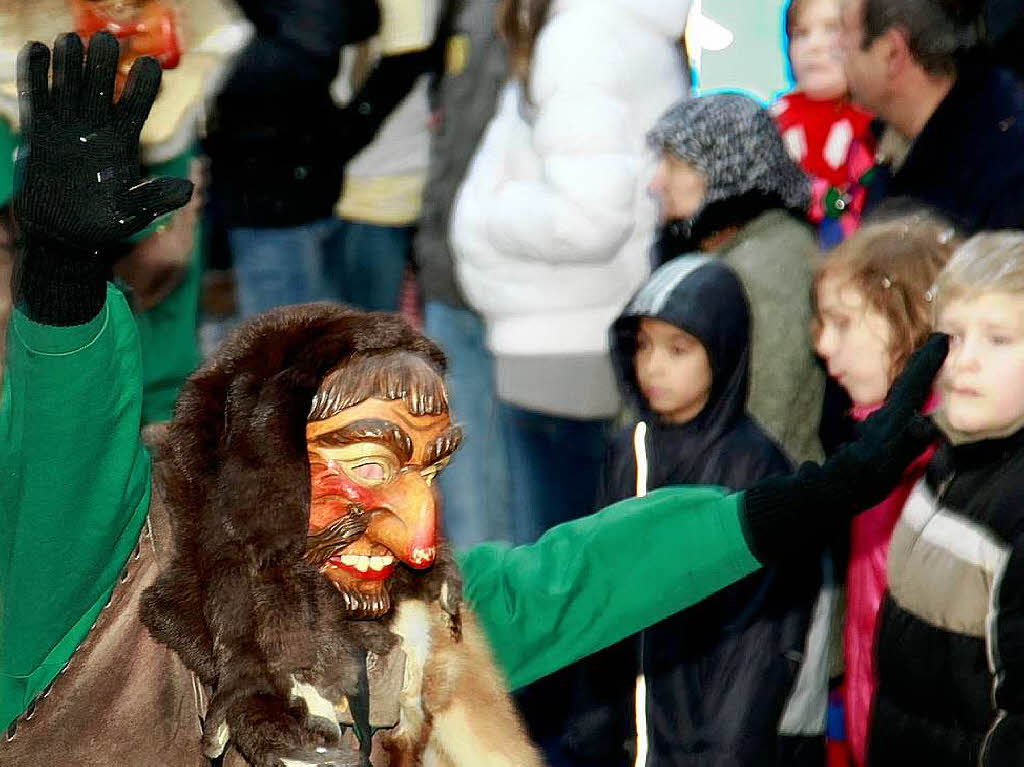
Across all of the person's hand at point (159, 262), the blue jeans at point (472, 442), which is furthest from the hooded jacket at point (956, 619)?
the blue jeans at point (472, 442)

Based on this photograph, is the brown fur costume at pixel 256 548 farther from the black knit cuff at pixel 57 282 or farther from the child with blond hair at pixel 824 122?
the child with blond hair at pixel 824 122

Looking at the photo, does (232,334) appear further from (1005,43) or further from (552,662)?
(1005,43)

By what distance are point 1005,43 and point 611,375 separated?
1.17 metres

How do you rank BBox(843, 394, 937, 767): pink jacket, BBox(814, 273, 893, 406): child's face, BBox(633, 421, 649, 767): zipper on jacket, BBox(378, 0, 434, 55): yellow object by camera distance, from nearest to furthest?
1. BBox(843, 394, 937, 767): pink jacket
2. BBox(814, 273, 893, 406): child's face
3. BBox(633, 421, 649, 767): zipper on jacket
4. BBox(378, 0, 434, 55): yellow object

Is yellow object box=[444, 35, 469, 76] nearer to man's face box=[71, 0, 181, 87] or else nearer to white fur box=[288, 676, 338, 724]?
man's face box=[71, 0, 181, 87]

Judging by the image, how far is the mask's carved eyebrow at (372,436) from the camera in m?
2.12

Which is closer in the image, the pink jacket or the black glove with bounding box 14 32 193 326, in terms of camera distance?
the black glove with bounding box 14 32 193 326

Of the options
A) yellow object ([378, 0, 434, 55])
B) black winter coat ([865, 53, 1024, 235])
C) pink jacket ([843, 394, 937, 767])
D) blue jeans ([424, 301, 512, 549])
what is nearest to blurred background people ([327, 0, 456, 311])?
yellow object ([378, 0, 434, 55])

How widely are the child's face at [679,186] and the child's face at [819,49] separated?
0.57 m

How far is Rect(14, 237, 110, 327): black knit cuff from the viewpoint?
1.85 m

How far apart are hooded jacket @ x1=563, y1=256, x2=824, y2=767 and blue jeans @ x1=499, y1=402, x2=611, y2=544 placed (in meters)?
0.49

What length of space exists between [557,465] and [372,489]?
6.45ft

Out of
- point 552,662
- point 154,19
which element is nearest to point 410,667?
point 552,662

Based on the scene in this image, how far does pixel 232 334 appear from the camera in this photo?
217 cm
